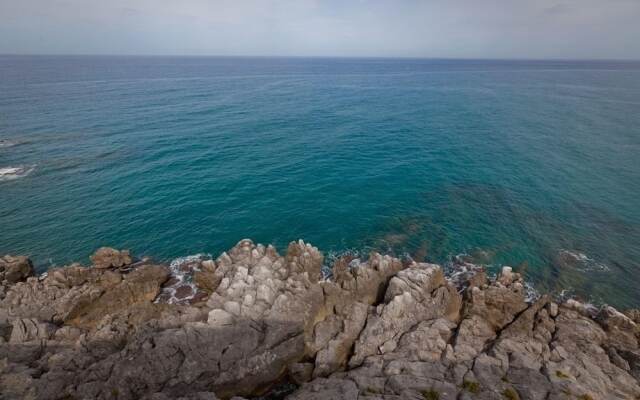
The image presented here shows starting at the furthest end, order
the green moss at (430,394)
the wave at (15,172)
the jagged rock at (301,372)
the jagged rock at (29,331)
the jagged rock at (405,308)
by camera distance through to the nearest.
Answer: the wave at (15,172) → the jagged rock at (405,308) → the jagged rock at (301,372) → the jagged rock at (29,331) → the green moss at (430,394)

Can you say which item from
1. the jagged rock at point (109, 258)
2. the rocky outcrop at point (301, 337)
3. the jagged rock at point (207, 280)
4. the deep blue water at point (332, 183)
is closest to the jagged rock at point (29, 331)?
the rocky outcrop at point (301, 337)

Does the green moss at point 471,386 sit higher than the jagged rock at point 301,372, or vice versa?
the green moss at point 471,386

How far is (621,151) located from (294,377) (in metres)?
81.9

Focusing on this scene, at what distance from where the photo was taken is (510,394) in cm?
2192

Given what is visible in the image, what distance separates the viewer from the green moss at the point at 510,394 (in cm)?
2175

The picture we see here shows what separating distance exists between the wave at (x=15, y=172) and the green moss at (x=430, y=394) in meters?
69.7

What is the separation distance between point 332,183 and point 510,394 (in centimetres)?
4168

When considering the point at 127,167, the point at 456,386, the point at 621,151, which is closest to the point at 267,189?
the point at 127,167

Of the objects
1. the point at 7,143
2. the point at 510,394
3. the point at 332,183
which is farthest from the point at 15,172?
the point at 510,394

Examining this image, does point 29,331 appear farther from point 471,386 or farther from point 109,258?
point 471,386

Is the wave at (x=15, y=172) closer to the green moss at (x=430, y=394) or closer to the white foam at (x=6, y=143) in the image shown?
the white foam at (x=6, y=143)

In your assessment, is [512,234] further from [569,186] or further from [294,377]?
[294,377]

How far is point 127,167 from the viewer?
6172 centimetres

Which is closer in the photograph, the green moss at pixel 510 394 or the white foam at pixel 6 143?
the green moss at pixel 510 394
